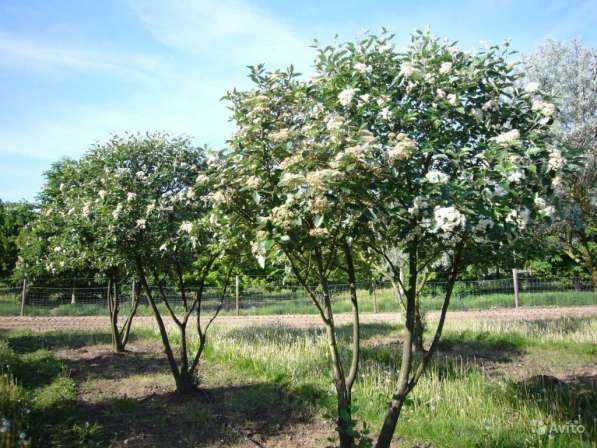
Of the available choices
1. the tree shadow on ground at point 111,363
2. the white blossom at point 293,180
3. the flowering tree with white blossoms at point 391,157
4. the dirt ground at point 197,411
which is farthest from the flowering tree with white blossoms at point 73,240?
the white blossom at point 293,180

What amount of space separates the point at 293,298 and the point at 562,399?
1429 centimetres

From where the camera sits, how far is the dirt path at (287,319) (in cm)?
1366

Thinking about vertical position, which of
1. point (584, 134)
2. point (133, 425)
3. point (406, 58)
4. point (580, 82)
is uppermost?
point (580, 82)

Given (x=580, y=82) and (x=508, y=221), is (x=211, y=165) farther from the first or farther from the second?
(x=580, y=82)

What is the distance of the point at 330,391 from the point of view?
5.85 m

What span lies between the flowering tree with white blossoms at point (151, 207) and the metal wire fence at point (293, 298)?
10.0 meters

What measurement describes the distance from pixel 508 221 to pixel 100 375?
272 inches

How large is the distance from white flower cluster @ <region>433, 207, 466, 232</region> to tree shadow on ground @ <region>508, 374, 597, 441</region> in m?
2.43

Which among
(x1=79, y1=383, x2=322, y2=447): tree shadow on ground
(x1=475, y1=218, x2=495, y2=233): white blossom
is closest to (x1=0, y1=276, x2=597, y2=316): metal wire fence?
(x1=79, y1=383, x2=322, y2=447): tree shadow on ground

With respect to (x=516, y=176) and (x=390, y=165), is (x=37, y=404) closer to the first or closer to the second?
(x=390, y=165)

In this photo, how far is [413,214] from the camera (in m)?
3.16

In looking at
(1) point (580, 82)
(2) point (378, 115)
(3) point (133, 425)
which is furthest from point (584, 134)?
(3) point (133, 425)

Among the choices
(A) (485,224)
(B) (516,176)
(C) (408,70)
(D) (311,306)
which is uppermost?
(C) (408,70)

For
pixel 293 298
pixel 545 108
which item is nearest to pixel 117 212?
pixel 545 108
